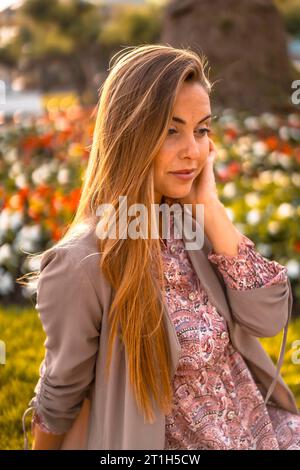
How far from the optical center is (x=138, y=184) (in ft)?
5.75

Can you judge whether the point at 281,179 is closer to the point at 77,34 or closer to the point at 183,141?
the point at 183,141

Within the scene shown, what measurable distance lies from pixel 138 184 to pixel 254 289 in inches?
18.0

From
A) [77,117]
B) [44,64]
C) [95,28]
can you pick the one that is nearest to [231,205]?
[77,117]

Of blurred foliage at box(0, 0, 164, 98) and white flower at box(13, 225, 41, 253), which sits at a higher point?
blurred foliage at box(0, 0, 164, 98)

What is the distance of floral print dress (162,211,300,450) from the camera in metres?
1.89

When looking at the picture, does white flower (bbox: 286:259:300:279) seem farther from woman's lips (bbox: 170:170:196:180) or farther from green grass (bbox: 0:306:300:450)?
woman's lips (bbox: 170:170:196:180)

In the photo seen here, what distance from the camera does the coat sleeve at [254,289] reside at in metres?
1.97

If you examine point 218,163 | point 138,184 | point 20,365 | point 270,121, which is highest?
point 270,121

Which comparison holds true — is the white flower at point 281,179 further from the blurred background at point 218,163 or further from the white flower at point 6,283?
the white flower at point 6,283

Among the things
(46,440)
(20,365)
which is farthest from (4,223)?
(46,440)

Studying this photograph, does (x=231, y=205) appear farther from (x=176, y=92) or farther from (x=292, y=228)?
(x=176, y=92)

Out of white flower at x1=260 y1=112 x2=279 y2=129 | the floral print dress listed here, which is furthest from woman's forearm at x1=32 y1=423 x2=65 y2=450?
white flower at x1=260 y1=112 x2=279 y2=129

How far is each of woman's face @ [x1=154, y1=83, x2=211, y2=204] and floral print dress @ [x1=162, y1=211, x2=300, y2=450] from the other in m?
0.20

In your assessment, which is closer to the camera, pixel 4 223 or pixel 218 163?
pixel 4 223
